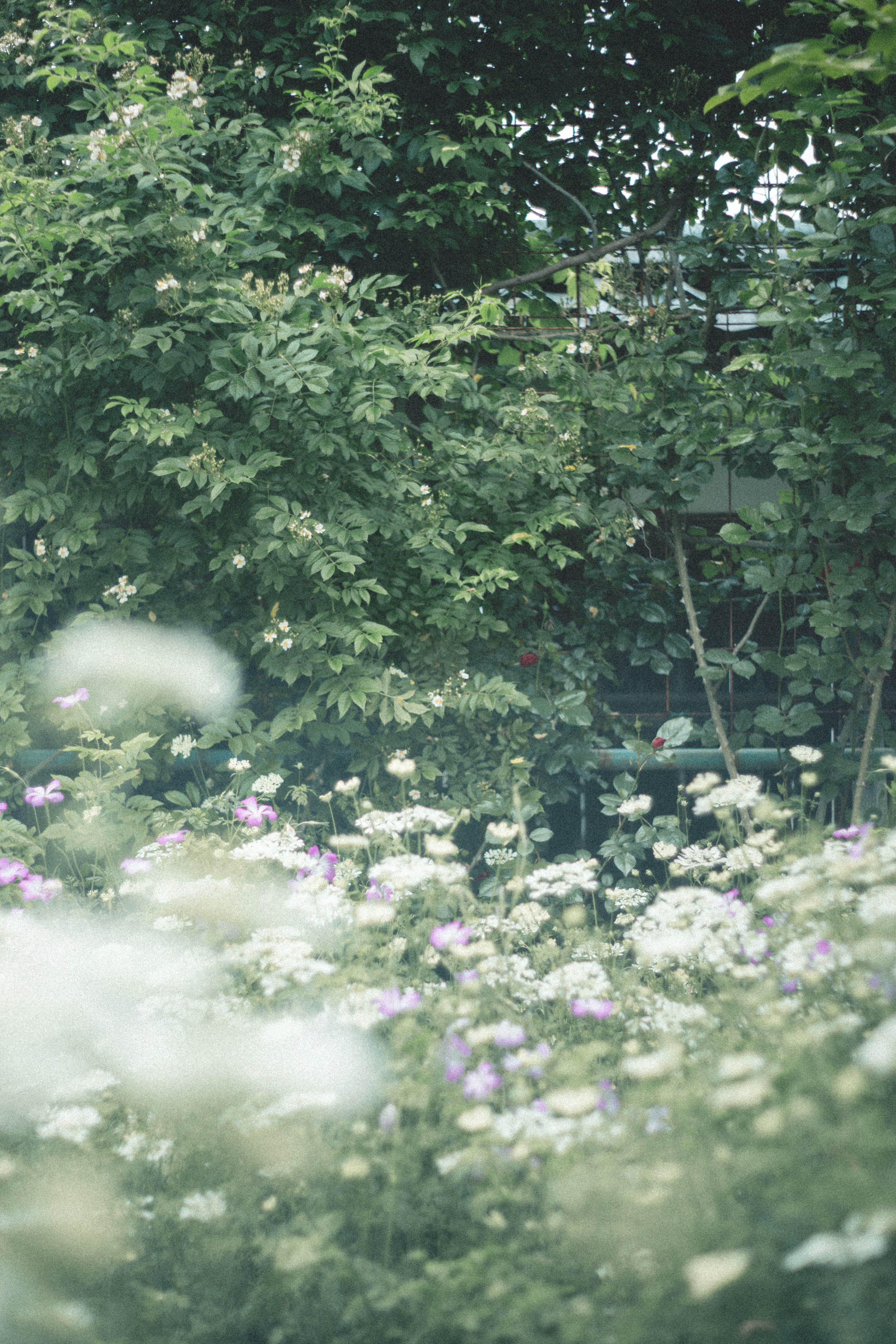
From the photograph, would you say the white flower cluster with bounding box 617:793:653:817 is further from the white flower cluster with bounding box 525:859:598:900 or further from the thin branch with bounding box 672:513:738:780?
the thin branch with bounding box 672:513:738:780

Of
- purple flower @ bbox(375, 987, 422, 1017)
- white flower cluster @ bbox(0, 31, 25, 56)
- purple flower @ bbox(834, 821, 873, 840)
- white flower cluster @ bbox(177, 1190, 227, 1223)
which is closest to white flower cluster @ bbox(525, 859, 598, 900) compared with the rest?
purple flower @ bbox(375, 987, 422, 1017)

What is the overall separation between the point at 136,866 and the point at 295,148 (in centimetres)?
212

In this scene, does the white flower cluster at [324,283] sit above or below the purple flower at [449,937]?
above

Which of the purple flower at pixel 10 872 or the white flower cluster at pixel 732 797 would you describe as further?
the purple flower at pixel 10 872

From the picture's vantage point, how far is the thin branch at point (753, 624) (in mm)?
2738

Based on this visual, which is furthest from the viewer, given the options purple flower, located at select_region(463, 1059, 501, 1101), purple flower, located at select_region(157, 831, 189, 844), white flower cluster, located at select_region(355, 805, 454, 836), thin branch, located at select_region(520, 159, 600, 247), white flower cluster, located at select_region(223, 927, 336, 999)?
thin branch, located at select_region(520, 159, 600, 247)

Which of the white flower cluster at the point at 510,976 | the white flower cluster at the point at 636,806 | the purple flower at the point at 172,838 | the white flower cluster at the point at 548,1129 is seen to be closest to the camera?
the white flower cluster at the point at 548,1129

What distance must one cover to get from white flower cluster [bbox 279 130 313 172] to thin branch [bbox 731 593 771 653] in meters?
1.92

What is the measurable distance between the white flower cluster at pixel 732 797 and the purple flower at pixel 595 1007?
0.47 metres

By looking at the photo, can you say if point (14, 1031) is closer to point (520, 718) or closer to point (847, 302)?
point (520, 718)

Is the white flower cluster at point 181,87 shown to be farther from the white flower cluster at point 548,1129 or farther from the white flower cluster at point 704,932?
the white flower cluster at point 548,1129

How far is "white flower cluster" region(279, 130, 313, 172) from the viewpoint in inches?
103

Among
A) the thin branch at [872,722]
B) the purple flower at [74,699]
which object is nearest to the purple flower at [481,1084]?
the thin branch at [872,722]

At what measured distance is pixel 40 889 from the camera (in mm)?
2082
